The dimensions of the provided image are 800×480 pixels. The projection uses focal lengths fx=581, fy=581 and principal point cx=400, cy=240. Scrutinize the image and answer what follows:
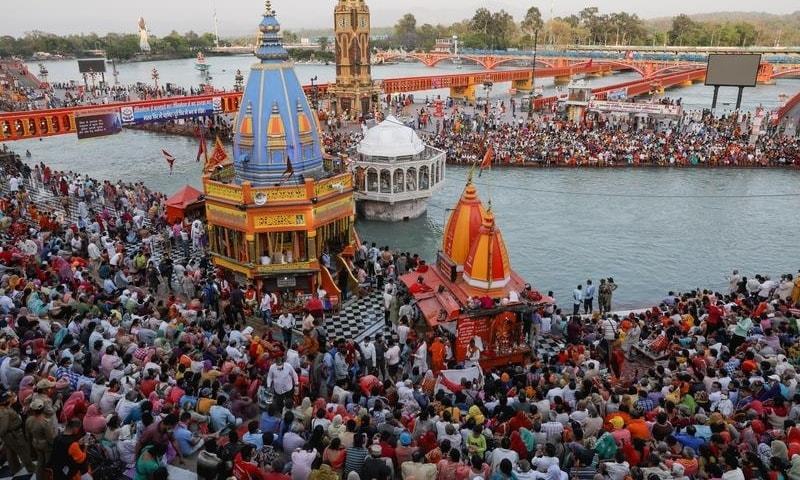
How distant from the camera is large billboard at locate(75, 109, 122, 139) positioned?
2728 centimetres

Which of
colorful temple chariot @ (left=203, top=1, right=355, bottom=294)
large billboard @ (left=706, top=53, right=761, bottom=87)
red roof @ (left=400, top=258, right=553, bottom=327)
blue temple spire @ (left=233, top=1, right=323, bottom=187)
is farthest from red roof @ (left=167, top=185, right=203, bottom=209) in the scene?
large billboard @ (left=706, top=53, right=761, bottom=87)

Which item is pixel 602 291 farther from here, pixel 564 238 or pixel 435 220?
pixel 435 220

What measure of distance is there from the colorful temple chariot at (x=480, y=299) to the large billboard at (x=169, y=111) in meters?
23.2

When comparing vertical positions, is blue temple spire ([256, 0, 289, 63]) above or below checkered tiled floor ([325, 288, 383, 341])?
above

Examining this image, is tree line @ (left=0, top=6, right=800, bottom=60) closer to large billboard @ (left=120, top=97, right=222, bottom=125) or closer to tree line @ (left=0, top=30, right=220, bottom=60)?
tree line @ (left=0, top=30, right=220, bottom=60)

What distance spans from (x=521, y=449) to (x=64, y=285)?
9.76 meters

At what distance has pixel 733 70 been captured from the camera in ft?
138

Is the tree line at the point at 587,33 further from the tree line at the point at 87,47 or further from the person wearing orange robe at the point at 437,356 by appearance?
the person wearing orange robe at the point at 437,356

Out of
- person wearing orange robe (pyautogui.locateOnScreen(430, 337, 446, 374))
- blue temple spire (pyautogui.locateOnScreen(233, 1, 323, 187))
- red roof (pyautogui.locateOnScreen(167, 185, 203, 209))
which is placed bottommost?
person wearing orange robe (pyautogui.locateOnScreen(430, 337, 446, 374))

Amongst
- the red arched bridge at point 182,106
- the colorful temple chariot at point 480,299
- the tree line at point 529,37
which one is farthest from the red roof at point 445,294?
the tree line at point 529,37

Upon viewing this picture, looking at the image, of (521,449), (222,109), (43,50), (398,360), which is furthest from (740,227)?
(43,50)

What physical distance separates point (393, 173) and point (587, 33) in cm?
13788

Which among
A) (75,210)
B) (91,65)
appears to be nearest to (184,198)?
(75,210)

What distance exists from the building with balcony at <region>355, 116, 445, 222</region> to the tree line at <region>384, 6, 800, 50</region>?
10773cm
